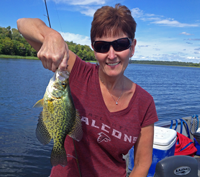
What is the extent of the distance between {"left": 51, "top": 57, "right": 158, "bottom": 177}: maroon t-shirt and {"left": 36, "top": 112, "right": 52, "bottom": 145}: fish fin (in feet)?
0.92

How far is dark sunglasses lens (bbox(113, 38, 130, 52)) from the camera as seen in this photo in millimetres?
1886

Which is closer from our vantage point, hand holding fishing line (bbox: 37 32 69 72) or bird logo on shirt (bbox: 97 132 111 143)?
hand holding fishing line (bbox: 37 32 69 72)

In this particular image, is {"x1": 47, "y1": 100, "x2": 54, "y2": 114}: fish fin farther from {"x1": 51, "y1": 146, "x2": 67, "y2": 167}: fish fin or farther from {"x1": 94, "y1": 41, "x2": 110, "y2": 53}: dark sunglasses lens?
{"x1": 94, "y1": 41, "x2": 110, "y2": 53}: dark sunglasses lens

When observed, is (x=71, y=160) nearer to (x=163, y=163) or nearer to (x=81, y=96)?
(x=81, y=96)

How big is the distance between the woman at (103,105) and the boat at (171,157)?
718 mm

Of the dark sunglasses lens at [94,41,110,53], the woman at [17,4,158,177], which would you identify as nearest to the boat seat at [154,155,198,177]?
the woman at [17,4,158,177]

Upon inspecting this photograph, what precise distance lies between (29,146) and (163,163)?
8056 mm

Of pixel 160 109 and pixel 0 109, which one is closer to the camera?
pixel 0 109

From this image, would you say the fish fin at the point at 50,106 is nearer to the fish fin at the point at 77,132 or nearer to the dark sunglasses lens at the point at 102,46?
the fish fin at the point at 77,132

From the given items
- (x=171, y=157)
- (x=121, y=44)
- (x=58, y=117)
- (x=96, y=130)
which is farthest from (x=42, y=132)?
(x=171, y=157)

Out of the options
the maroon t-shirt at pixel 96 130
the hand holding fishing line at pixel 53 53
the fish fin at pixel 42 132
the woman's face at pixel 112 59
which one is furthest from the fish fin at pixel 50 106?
the woman's face at pixel 112 59

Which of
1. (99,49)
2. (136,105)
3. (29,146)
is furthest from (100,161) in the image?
(29,146)

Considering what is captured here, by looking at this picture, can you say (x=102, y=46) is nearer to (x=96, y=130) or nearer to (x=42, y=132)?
(x=96, y=130)

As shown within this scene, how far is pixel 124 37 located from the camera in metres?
1.91
